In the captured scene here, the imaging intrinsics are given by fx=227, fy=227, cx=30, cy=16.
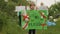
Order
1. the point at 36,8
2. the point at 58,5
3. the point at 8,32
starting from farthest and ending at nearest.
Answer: the point at 58,5 → the point at 8,32 → the point at 36,8

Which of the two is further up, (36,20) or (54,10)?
(36,20)

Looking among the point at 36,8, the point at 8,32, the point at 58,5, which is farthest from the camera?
the point at 58,5

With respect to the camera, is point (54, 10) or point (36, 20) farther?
point (54, 10)

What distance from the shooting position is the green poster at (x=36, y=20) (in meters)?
5.29

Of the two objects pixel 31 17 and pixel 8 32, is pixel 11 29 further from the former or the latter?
pixel 31 17

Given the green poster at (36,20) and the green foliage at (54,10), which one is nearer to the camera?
the green poster at (36,20)

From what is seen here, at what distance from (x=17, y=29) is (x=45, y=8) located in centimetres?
243

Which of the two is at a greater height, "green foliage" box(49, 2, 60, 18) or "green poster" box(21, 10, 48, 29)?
"green poster" box(21, 10, 48, 29)

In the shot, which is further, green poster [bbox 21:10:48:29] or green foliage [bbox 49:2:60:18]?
green foliage [bbox 49:2:60:18]

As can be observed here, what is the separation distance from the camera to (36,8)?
5.23 metres

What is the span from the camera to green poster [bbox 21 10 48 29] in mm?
5285

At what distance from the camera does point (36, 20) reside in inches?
211

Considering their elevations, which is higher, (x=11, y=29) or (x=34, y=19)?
(x=34, y=19)

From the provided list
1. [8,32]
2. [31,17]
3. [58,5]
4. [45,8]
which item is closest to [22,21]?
[31,17]
